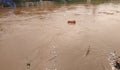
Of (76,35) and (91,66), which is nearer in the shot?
(91,66)

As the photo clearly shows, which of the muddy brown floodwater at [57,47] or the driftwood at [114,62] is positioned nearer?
the driftwood at [114,62]

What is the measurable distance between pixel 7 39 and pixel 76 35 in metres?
4.10

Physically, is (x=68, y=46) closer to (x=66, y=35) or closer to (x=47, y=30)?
(x=66, y=35)

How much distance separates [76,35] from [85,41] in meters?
1.50

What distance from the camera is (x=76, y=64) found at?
304 inches

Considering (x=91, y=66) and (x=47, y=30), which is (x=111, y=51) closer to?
(x=91, y=66)

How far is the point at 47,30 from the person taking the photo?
14000 millimetres

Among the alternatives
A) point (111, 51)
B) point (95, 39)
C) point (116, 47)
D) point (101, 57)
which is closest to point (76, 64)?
point (101, 57)

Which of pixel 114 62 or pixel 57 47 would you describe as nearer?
pixel 114 62

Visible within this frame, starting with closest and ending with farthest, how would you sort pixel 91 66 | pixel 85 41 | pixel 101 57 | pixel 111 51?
1. pixel 91 66
2. pixel 101 57
3. pixel 111 51
4. pixel 85 41

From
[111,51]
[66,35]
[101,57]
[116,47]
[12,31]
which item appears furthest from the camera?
[12,31]

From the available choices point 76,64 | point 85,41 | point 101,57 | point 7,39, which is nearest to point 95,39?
point 85,41

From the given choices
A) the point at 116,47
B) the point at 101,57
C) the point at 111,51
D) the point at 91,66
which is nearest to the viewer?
the point at 91,66

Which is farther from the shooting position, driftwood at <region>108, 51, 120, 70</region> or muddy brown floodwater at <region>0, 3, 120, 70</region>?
muddy brown floodwater at <region>0, 3, 120, 70</region>
